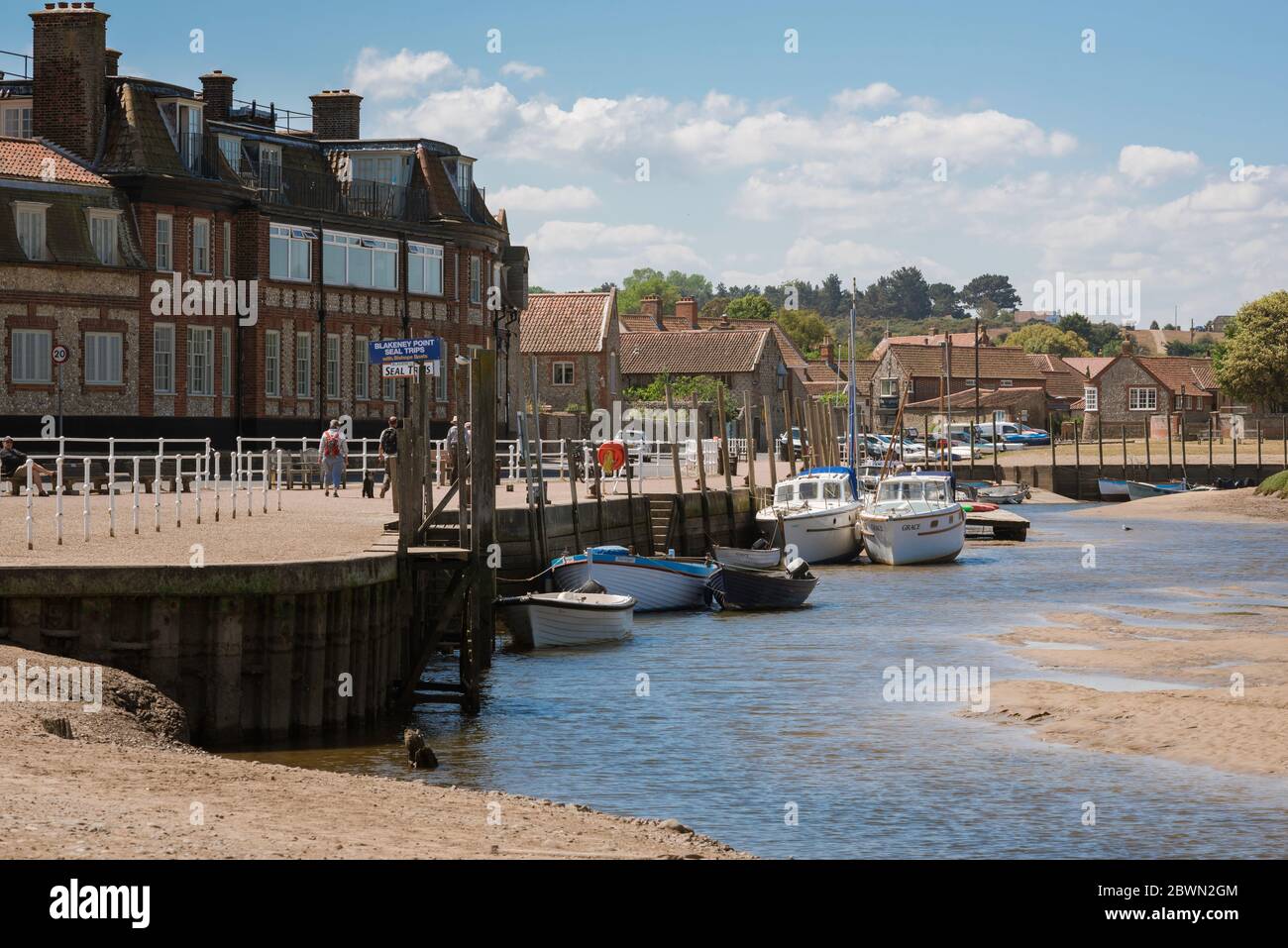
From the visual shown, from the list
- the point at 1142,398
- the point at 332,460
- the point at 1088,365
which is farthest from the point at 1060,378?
the point at 332,460

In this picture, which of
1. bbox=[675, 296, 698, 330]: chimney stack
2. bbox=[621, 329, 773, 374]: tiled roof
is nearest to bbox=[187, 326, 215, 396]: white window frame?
bbox=[621, 329, 773, 374]: tiled roof

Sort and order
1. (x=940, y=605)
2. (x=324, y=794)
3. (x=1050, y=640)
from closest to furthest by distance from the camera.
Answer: (x=324, y=794) < (x=1050, y=640) < (x=940, y=605)

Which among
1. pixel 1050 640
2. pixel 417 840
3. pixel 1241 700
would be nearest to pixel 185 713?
pixel 417 840

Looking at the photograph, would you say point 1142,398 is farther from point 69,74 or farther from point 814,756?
point 814,756

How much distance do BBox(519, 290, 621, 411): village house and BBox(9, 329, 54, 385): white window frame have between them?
135ft

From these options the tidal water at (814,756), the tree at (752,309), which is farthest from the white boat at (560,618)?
the tree at (752,309)

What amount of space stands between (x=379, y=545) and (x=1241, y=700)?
11558 millimetres

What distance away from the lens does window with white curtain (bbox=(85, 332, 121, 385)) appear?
47.4m

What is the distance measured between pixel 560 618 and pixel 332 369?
28.3 meters

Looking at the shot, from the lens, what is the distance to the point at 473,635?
21.6 meters

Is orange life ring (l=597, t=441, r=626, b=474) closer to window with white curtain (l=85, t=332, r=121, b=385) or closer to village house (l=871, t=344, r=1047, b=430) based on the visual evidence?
window with white curtain (l=85, t=332, r=121, b=385)

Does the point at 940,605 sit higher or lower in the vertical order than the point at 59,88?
lower

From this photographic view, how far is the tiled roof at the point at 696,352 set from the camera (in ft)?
343
